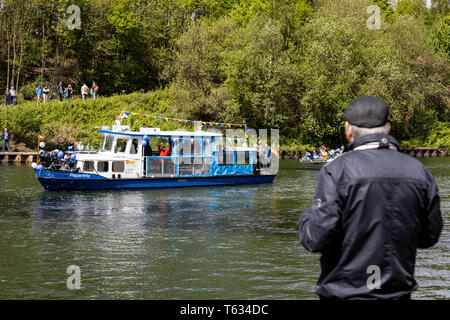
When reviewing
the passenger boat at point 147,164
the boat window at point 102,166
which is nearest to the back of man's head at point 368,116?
the passenger boat at point 147,164

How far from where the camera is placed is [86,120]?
2504 inches

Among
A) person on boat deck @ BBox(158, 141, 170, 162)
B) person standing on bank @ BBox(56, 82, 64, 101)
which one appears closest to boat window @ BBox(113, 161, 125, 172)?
person on boat deck @ BBox(158, 141, 170, 162)

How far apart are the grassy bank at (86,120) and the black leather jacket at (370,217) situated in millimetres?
55850

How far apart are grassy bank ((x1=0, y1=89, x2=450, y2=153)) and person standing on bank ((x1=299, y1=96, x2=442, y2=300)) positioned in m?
55.8

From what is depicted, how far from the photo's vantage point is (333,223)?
452 centimetres

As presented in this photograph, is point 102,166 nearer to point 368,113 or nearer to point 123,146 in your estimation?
point 123,146

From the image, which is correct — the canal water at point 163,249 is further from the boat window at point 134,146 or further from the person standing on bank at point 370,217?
the person standing on bank at point 370,217

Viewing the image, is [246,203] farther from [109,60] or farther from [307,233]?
[109,60]

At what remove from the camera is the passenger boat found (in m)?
33.4

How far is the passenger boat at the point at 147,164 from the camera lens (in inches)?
1315

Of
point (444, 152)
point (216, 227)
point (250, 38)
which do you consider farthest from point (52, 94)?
point (216, 227)

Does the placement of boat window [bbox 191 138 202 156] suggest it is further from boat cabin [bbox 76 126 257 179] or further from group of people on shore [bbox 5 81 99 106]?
group of people on shore [bbox 5 81 99 106]
